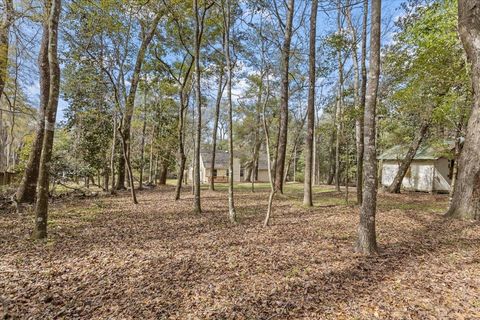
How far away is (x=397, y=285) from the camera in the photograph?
3.49m

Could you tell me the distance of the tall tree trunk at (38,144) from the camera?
7770 mm

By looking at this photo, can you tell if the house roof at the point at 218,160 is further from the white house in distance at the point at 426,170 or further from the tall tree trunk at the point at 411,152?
the tall tree trunk at the point at 411,152

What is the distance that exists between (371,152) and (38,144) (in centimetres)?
976

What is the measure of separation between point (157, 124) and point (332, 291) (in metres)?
19.1

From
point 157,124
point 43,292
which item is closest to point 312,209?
point 43,292

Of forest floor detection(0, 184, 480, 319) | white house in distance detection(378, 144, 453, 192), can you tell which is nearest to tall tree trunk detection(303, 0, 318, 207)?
forest floor detection(0, 184, 480, 319)

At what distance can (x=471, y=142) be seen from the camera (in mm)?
7145

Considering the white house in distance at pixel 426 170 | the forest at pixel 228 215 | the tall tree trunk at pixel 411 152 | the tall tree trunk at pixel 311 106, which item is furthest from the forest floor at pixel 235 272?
the white house in distance at pixel 426 170

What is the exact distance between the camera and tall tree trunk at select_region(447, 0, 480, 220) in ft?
21.7

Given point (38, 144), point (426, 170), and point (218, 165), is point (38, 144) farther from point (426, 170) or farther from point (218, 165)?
point (218, 165)

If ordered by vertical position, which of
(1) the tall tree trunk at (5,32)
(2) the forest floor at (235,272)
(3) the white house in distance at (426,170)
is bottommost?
(2) the forest floor at (235,272)

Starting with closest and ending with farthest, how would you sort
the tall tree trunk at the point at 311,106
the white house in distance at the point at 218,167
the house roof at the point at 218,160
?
the tall tree trunk at the point at 311,106
the white house in distance at the point at 218,167
the house roof at the point at 218,160

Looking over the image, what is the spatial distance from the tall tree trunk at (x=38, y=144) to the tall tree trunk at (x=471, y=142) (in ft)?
40.3

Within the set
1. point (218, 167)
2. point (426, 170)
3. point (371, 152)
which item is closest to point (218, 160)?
point (218, 167)
